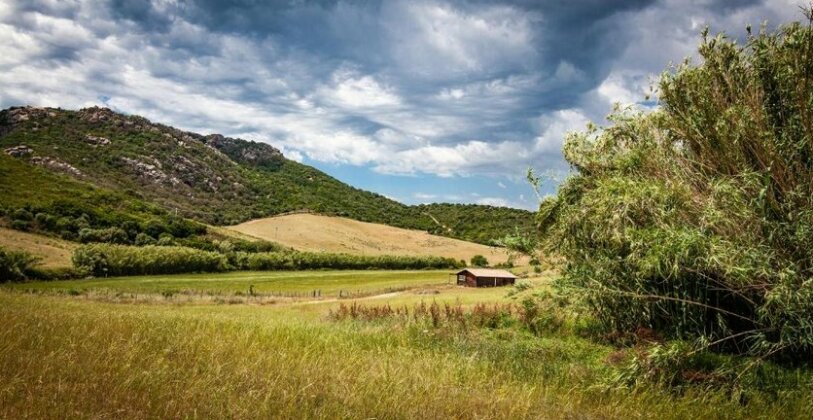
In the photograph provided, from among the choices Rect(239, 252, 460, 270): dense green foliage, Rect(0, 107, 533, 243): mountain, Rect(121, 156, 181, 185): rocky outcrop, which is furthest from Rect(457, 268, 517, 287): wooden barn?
Rect(121, 156, 181, 185): rocky outcrop

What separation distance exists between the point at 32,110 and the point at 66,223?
352 ft

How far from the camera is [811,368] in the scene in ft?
51.7

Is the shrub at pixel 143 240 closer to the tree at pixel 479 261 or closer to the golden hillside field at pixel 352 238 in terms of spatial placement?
the golden hillside field at pixel 352 238

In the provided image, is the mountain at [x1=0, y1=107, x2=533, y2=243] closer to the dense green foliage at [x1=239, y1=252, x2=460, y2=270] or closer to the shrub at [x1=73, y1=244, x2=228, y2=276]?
the dense green foliage at [x1=239, y1=252, x2=460, y2=270]

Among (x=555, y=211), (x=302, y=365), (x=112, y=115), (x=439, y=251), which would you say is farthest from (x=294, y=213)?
(x=302, y=365)

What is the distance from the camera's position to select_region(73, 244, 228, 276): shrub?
74.4m

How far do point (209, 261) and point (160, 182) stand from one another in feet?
248

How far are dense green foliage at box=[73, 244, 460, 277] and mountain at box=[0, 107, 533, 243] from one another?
22.1 meters

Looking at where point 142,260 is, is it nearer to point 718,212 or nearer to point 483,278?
point 483,278

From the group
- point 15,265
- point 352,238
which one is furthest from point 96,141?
point 15,265

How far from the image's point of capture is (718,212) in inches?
515

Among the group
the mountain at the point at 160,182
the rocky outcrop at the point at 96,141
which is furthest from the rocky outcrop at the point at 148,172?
the rocky outcrop at the point at 96,141

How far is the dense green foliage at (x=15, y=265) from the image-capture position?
60.9 m

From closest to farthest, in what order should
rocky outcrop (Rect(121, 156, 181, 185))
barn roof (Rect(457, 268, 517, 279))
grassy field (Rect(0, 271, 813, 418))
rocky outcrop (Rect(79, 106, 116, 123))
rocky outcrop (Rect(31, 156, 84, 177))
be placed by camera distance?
1. grassy field (Rect(0, 271, 813, 418))
2. barn roof (Rect(457, 268, 517, 279))
3. rocky outcrop (Rect(31, 156, 84, 177))
4. rocky outcrop (Rect(121, 156, 181, 185))
5. rocky outcrop (Rect(79, 106, 116, 123))
